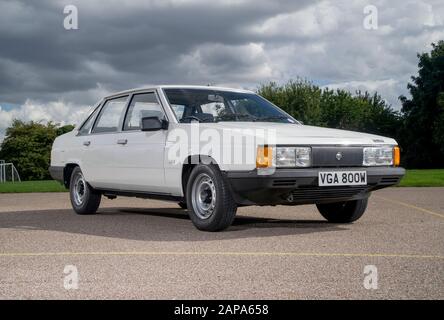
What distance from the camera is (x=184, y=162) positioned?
7.22 metres

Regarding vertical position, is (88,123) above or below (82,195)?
above

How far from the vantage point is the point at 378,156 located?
7195 millimetres

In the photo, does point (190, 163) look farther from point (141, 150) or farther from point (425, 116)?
point (425, 116)

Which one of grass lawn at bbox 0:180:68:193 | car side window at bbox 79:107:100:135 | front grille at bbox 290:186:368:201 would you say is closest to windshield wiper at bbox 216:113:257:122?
front grille at bbox 290:186:368:201

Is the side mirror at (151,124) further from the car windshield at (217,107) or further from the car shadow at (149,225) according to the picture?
the car shadow at (149,225)

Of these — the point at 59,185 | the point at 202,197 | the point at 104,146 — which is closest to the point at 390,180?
the point at 202,197

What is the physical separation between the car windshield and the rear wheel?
2.31m

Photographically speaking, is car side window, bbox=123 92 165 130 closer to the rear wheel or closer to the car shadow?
the car shadow

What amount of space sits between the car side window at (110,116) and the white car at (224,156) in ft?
0.07

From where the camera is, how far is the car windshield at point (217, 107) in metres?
7.71

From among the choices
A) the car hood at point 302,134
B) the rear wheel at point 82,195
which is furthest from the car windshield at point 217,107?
the rear wheel at point 82,195

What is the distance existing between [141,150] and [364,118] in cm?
8096

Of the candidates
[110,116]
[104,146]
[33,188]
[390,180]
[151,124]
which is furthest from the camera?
[33,188]
